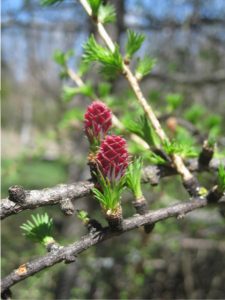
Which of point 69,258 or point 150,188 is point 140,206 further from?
point 150,188

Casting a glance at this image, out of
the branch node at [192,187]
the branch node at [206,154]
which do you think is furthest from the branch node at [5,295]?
the branch node at [206,154]

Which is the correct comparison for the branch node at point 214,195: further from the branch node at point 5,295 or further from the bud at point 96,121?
the branch node at point 5,295

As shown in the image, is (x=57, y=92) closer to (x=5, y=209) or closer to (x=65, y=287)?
(x=65, y=287)

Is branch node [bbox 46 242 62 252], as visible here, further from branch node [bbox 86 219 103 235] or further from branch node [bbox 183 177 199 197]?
branch node [bbox 183 177 199 197]

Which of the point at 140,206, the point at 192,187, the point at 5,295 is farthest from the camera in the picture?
the point at 192,187

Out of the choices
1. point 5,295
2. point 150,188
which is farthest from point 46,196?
point 150,188

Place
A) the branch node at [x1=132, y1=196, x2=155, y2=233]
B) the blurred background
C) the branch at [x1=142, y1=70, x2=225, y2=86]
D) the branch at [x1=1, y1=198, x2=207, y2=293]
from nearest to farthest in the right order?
the branch at [x1=1, y1=198, x2=207, y2=293]
the branch node at [x1=132, y1=196, x2=155, y2=233]
the blurred background
the branch at [x1=142, y1=70, x2=225, y2=86]

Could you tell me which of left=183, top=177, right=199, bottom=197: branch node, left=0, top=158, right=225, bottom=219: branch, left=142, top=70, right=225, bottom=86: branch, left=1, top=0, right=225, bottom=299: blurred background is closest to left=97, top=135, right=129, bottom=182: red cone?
left=0, top=158, right=225, bottom=219: branch

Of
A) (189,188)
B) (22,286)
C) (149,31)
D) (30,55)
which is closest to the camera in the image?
(189,188)

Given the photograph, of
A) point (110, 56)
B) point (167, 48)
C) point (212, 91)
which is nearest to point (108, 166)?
point (110, 56)
